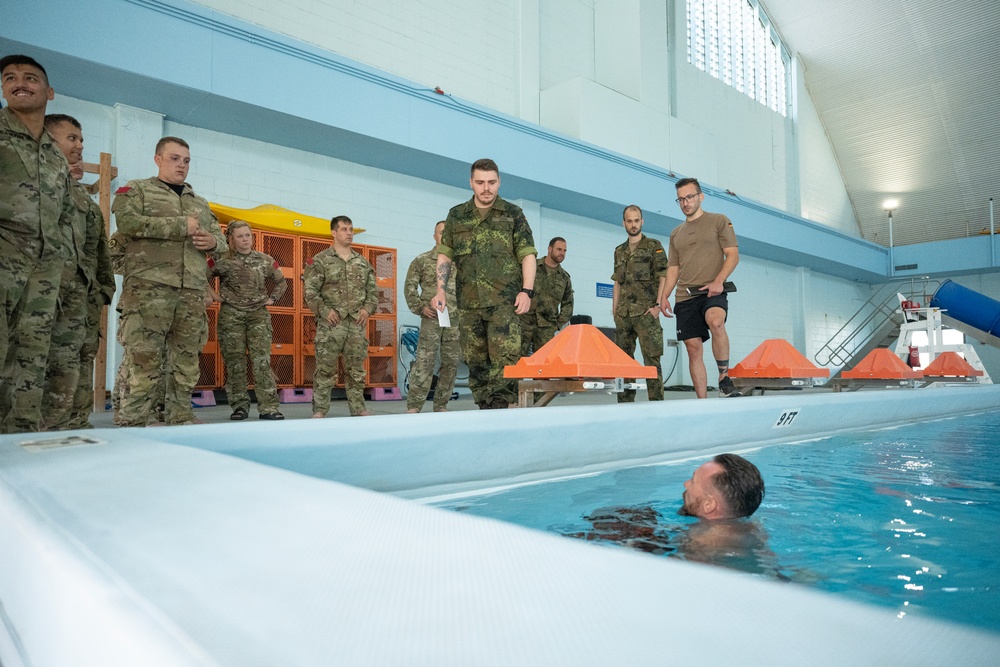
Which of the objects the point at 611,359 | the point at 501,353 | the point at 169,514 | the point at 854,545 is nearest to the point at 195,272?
the point at 501,353

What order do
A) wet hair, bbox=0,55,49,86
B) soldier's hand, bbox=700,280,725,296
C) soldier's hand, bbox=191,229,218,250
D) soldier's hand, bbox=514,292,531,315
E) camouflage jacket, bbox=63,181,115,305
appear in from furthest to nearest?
soldier's hand, bbox=700,280,725,296 → soldier's hand, bbox=514,292,531,315 → soldier's hand, bbox=191,229,218,250 → camouflage jacket, bbox=63,181,115,305 → wet hair, bbox=0,55,49,86

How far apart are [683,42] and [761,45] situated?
361 centimetres

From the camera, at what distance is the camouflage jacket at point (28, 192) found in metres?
2.54

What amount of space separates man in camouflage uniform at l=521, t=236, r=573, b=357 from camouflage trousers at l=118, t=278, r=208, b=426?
11.6 ft

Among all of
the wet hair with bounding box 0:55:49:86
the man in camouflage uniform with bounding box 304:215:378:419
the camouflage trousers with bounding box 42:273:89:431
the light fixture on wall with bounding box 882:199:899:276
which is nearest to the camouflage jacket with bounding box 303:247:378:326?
the man in camouflage uniform with bounding box 304:215:378:419

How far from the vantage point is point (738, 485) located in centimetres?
196

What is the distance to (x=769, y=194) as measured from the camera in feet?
46.3

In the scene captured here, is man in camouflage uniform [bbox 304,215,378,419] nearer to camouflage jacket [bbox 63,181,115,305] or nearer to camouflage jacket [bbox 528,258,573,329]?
camouflage jacket [bbox 63,181,115,305]

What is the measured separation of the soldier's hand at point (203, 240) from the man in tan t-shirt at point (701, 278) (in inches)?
121

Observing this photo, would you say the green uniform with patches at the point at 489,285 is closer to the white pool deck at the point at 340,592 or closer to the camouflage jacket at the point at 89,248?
the camouflage jacket at the point at 89,248

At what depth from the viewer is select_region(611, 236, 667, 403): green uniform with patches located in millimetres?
5074

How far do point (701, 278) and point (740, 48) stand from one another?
36.2 feet

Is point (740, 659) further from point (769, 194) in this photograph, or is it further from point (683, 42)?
point (769, 194)

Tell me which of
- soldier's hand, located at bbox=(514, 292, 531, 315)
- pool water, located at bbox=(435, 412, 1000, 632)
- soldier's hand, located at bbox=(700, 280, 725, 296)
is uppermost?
soldier's hand, located at bbox=(700, 280, 725, 296)
